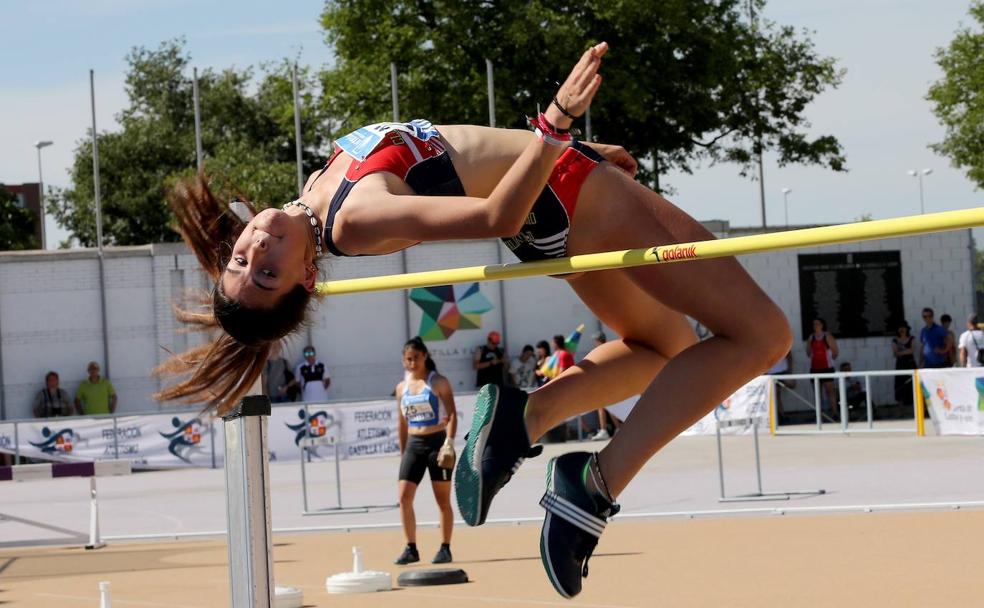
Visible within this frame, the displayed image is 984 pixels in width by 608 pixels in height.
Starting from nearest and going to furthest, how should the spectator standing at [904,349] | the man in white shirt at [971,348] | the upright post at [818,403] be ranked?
the upright post at [818,403], the man in white shirt at [971,348], the spectator standing at [904,349]

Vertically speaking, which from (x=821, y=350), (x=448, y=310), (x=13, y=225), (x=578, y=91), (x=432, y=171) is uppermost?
(x=13, y=225)

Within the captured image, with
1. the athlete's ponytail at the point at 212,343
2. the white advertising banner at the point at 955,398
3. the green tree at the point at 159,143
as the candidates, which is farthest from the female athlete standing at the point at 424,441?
the green tree at the point at 159,143

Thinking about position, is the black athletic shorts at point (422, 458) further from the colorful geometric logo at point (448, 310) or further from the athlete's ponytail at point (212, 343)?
the colorful geometric logo at point (448, 310)

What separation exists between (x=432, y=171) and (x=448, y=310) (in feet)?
60.4

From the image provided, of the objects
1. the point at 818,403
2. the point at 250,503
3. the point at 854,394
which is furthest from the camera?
the point at 854,394

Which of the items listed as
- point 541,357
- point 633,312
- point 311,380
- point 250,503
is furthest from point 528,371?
point 250,503

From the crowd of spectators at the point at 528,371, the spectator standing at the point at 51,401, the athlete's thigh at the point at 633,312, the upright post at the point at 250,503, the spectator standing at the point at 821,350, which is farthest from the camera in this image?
the spectator standing at the point at 821,350

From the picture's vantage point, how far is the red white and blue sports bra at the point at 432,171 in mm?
4070

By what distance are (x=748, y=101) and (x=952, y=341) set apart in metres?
14.2

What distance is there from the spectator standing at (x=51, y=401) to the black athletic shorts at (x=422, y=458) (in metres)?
11.2

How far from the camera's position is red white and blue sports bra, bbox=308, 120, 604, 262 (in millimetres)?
4070

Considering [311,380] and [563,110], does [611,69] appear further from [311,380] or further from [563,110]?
[563,110]

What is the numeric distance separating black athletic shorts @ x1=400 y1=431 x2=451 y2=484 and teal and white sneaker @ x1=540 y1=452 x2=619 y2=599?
6.93 meters

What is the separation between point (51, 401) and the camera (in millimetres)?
20844
